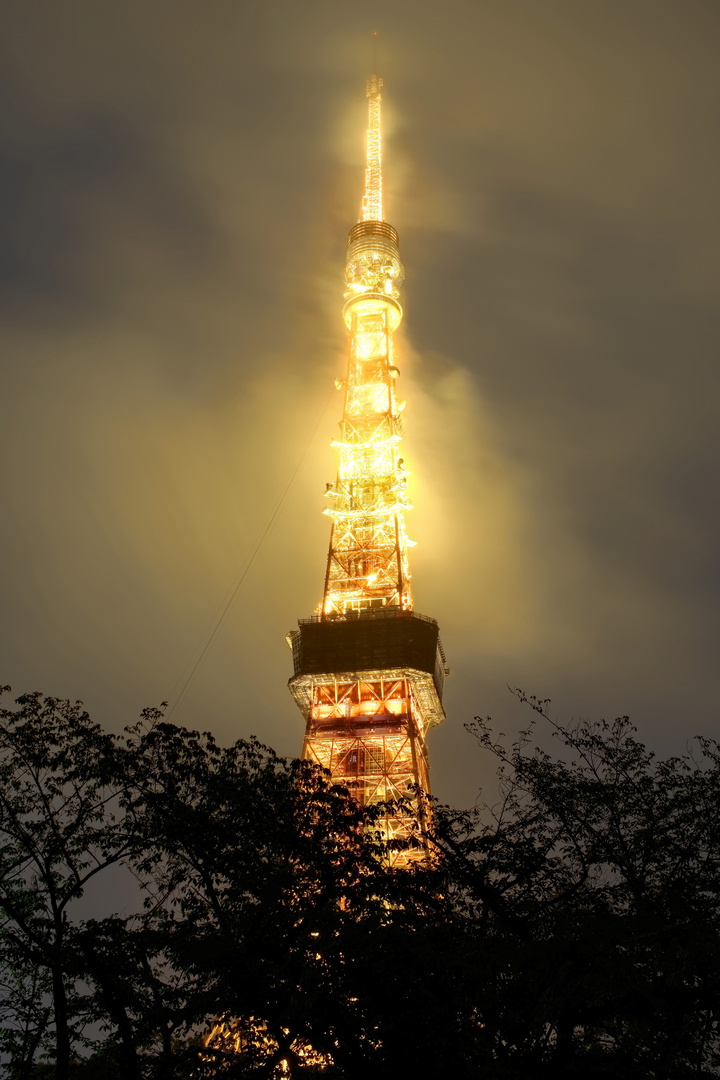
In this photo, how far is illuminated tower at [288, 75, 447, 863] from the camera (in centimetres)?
4262

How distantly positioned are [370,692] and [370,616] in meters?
4.35

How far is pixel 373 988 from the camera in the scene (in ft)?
40.5

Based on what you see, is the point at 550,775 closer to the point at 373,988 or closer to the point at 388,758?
the point at 373,988

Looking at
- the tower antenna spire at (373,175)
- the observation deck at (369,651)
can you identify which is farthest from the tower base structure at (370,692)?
the tower antenna spire at (373,175)

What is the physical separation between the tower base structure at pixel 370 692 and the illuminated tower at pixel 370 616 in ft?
0.19

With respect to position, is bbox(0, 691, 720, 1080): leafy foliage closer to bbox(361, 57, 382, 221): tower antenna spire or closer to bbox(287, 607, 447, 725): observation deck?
bbox(287, 607, 447, 725): observation deck

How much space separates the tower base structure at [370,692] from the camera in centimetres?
4203

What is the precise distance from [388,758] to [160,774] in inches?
1067

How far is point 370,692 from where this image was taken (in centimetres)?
4484

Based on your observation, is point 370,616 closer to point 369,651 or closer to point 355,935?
point 369,651

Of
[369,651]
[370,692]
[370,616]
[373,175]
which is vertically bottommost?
[370,692]

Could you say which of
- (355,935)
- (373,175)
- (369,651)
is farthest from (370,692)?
(373,175)

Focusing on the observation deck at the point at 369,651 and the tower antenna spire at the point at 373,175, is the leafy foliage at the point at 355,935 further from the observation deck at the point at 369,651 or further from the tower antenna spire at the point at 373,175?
the tower antenna spire at the point at 373,175

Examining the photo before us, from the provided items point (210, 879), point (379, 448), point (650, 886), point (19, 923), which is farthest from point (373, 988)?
point (379, 448)
